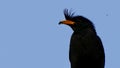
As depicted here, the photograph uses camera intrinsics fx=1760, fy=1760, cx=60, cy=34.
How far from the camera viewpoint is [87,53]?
37125mm

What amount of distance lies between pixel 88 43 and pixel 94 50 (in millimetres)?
195

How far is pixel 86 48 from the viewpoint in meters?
37.1

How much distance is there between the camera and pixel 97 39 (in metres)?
37.2

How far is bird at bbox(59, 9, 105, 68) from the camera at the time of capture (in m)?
37.2

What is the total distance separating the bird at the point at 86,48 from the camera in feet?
122

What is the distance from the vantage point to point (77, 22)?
37594 millimetres

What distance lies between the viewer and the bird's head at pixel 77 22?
37.5 m

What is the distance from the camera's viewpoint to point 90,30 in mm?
37344

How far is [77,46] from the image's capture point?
37188 millimetres

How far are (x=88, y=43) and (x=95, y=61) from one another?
0.41 m

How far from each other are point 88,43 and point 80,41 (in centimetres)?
18

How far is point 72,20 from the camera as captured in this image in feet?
124

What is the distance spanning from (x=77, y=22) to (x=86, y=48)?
0.75 metres

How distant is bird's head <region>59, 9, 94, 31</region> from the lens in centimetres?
3747
